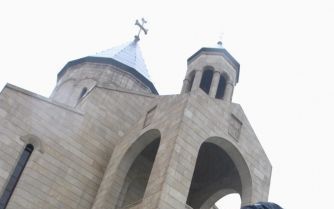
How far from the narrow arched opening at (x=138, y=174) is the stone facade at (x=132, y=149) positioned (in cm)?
3

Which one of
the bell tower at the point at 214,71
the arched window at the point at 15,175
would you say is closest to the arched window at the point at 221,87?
the bell tower at the point at 214,71

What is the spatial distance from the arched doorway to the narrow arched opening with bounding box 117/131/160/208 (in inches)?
61.4

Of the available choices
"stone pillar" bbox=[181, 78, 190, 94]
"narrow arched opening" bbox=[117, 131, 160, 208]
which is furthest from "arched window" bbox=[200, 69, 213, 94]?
"narrow arched opening" bbox=[117, 131, 160, 208]

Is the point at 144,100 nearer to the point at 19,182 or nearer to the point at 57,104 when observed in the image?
the point at 57,104

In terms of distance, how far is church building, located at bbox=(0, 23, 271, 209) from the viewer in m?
11.5

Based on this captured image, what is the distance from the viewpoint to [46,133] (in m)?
13.0

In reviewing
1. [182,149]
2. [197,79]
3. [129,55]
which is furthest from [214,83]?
[129,55]

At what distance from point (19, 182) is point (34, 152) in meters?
1.01

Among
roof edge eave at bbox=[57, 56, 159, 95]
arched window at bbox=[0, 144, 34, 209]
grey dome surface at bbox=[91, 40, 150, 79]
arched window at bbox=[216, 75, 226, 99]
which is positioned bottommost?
arched window at bbox=[0, 144, 34, 209]

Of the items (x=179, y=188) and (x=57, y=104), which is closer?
(x=179, y=188)

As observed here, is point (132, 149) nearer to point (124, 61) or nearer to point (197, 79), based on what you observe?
point (197, 79)

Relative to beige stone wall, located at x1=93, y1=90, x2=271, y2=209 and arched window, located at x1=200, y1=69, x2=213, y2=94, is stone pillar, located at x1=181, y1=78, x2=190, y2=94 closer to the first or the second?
arched window, located at x1=200, y1=69, x2=213, y2=94

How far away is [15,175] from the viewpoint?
39.3 ft

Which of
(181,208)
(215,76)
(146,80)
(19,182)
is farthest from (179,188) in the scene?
(146,80)
